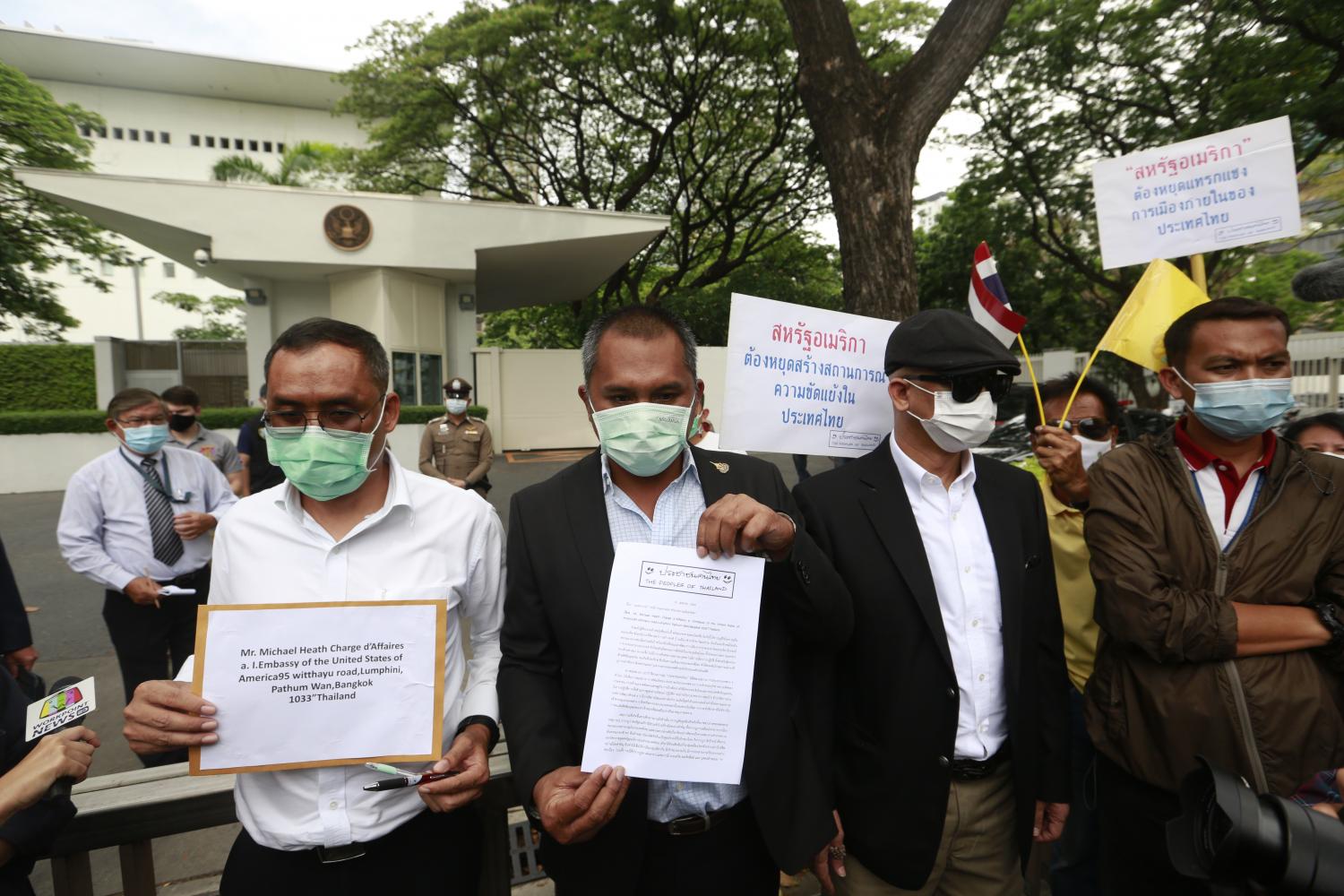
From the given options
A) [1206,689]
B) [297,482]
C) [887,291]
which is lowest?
[1206,689]

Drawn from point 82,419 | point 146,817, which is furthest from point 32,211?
point 146,817

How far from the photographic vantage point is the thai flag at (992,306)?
2.47 meters

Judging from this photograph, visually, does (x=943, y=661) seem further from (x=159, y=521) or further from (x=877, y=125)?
(x=877, y=125)

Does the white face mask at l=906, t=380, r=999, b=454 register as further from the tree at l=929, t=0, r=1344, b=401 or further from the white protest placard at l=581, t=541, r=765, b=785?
the tree at l=929, t=0, r=1344, b=401

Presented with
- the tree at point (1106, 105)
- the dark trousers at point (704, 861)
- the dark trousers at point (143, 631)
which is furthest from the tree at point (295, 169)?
the dark trousers at point (704, 861)

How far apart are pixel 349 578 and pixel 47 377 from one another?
77.3 ft

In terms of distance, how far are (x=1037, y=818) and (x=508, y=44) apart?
55.2 feet

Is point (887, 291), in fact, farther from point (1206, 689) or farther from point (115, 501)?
point (115, 501)

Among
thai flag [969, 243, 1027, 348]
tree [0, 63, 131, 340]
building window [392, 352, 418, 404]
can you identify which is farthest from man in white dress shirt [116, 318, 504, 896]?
tree [0, 63, 131, 340]

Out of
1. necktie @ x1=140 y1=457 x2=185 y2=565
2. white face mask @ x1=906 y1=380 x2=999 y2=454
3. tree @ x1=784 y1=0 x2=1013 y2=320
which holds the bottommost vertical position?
necktie @ x1=140 y1=457 x2=185 y2=565

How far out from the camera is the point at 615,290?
2069cm

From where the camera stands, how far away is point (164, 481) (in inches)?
155

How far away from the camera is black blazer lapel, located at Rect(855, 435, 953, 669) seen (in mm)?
1767

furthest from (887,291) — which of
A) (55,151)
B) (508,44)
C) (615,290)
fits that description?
(55,151)
